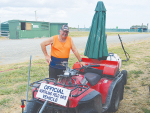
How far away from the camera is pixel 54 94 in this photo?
2.67 m

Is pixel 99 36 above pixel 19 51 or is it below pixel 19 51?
above

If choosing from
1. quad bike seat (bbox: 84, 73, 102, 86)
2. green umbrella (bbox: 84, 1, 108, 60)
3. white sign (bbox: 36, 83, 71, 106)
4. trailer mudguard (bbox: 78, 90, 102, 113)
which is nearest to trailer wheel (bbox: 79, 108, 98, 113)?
trailer mudguard (bbox: 78, 90, 102, 113)

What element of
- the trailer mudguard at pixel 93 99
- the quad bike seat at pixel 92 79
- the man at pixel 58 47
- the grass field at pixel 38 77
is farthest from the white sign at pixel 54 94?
the grass field at pixel 38 77

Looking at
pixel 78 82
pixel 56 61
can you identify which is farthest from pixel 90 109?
pixel 56 61

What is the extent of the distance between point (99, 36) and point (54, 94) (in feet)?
7.87

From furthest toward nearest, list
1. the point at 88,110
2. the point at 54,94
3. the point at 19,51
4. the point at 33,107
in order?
the point at 19,51, the point at 33,107, the point at 88,110, the point at 54,94

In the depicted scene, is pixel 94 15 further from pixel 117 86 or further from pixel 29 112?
pixel 29 112

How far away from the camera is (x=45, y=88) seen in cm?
276

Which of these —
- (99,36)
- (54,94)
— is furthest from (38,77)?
(54,94)

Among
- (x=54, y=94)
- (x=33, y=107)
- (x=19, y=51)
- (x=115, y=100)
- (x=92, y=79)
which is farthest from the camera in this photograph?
(x=19, y=51)

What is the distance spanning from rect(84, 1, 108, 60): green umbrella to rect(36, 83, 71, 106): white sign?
6.97 feet

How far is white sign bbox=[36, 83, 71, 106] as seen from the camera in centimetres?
262

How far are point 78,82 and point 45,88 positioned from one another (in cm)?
70

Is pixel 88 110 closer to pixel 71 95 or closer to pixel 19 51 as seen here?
pixel 71 95
